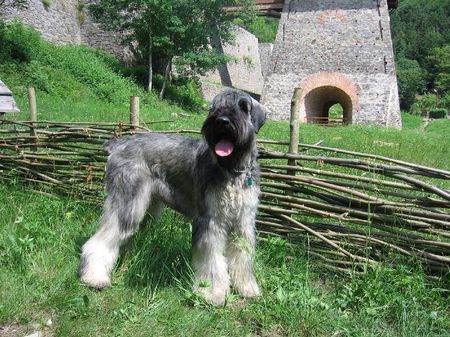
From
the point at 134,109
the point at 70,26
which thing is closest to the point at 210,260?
the point at 134,109

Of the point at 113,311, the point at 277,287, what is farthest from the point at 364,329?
the point at 113,311

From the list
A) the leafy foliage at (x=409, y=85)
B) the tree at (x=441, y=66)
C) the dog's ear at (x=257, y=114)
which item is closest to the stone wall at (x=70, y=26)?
the dog's ear at (x=257, y=114)

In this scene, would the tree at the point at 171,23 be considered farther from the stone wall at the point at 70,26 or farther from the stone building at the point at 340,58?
the stone building at the point at 340,58

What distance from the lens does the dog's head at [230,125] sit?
8.97 ft

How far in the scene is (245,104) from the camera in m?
2.86

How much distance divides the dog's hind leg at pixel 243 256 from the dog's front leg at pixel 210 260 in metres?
0.12

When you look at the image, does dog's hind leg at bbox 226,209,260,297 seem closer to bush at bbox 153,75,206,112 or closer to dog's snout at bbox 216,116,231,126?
dog's snout at bbox 216,116,231,126

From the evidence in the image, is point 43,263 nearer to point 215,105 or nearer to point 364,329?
point 215,105

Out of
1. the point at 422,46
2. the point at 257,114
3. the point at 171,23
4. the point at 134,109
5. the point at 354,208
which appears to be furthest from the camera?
the point at 422,46

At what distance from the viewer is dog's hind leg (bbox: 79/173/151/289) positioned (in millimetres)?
3375

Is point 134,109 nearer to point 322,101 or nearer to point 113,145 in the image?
point 113,145

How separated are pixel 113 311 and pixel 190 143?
1420 millimetres

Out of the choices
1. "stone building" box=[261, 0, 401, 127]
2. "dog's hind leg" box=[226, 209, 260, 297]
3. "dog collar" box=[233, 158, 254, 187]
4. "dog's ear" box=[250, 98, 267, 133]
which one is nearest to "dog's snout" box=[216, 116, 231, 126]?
"dog's ear" box=[250, 98, 267, 133]

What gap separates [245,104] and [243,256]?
116 centimetres
